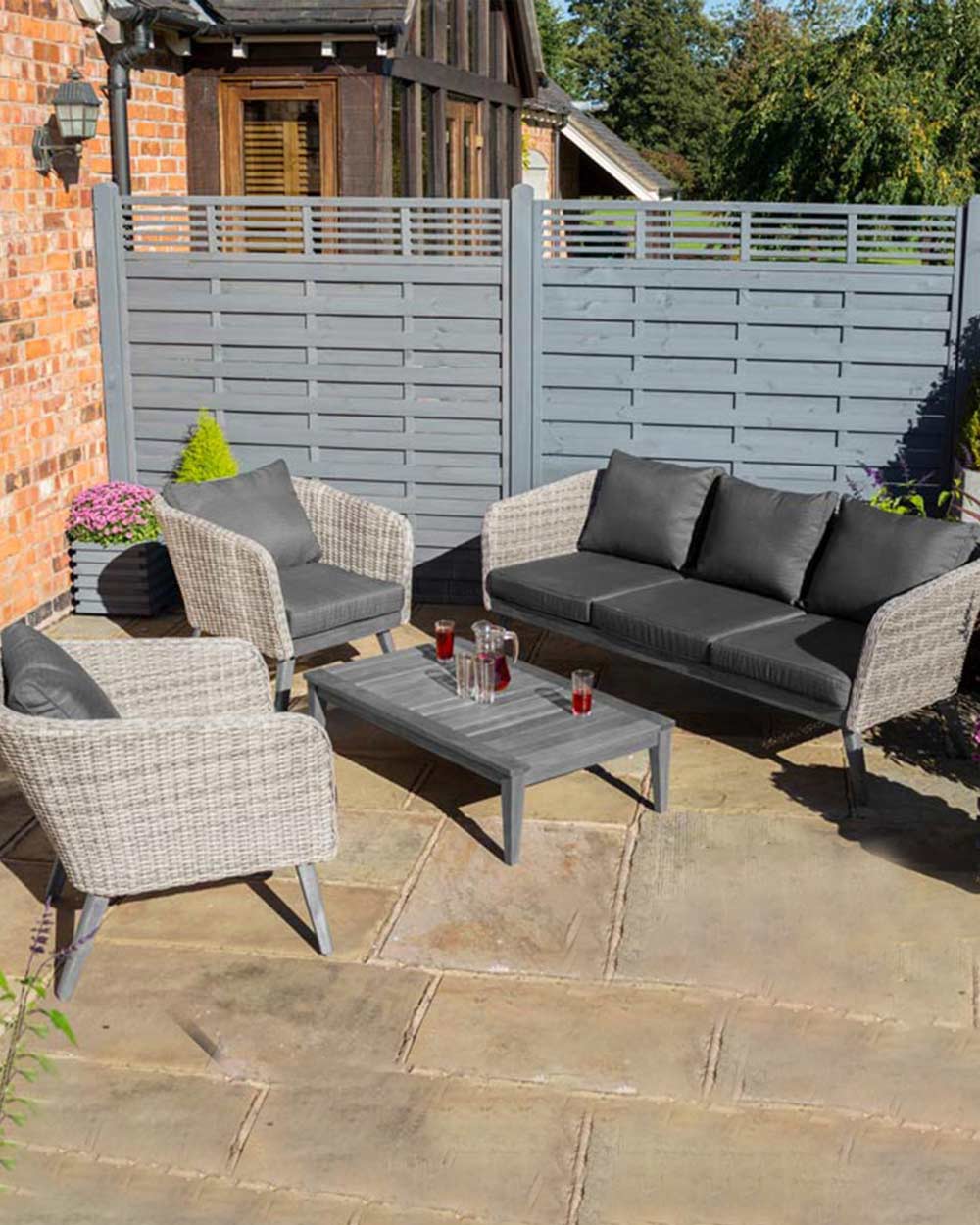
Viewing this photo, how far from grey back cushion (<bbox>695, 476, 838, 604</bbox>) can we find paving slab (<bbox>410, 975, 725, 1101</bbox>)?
8.95 feet

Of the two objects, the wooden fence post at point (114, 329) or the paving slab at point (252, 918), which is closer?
the paving slab at point (252, 918)

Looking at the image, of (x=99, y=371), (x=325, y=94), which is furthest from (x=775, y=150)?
(x=99, y=371)

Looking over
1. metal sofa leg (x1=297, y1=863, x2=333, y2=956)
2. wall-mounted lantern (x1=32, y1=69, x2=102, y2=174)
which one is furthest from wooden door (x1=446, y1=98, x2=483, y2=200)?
metal sofa leg (x1=297, y1=863, x2=333, y2=956)

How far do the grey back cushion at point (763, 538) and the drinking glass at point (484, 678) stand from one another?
5.15 ft

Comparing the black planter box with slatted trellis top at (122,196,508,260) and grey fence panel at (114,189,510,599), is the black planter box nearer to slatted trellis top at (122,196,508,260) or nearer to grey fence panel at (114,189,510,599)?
grey fence panel at (114,189,510,599)

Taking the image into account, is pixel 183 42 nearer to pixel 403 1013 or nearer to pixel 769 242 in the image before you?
pixel 769 242

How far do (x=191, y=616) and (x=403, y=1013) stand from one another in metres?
3.33

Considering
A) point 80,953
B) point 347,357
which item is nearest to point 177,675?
point 80,953

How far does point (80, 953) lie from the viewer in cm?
496

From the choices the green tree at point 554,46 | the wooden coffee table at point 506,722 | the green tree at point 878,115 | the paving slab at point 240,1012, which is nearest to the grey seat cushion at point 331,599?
the wooden coffee table at point 506,722

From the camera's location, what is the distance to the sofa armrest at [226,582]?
23.9 feet

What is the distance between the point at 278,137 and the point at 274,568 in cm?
503

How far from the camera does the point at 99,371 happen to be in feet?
30.6

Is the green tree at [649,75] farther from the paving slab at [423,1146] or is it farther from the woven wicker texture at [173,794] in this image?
the paving slab at [423,1146]
